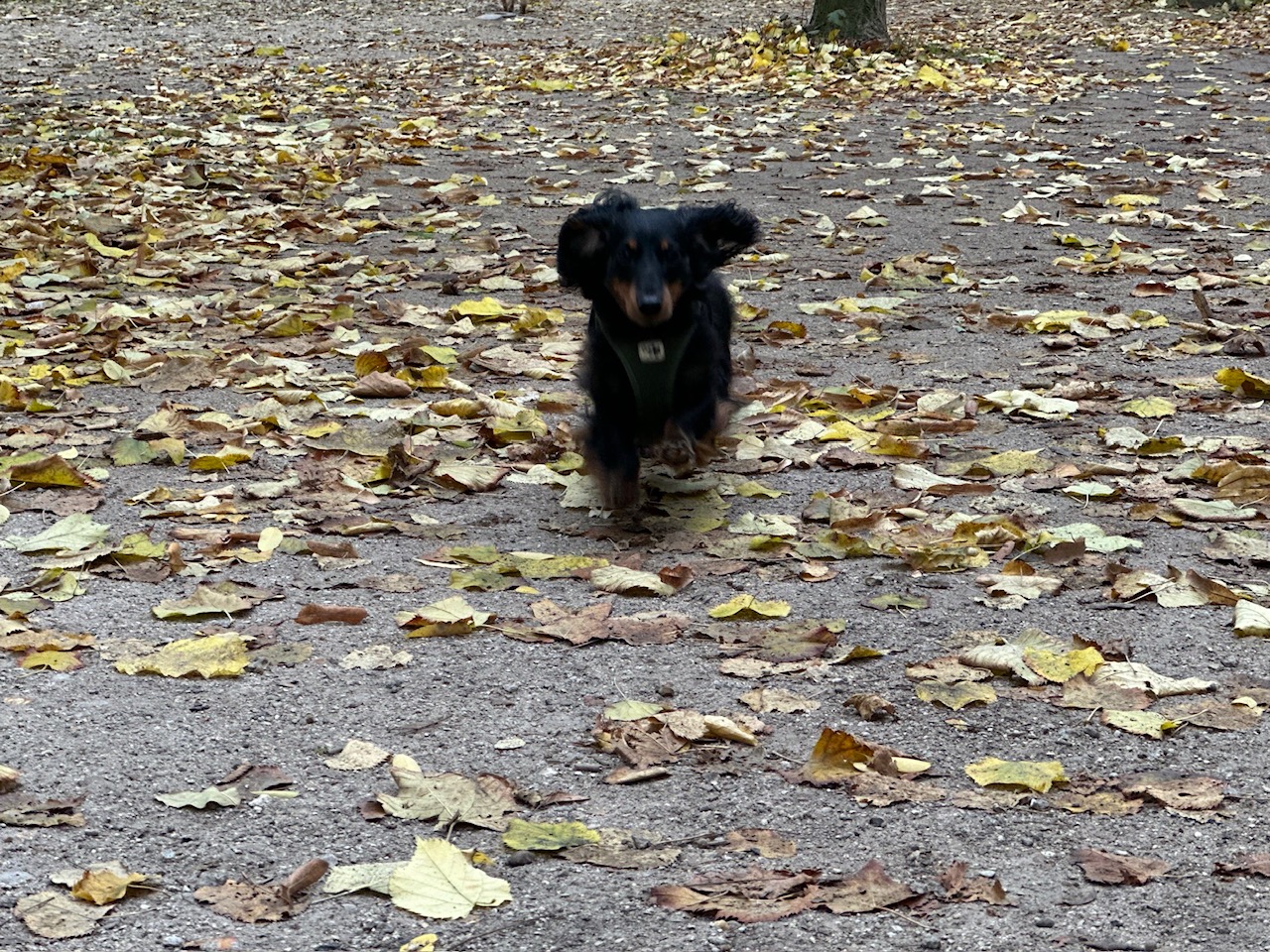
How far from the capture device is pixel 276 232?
836cm

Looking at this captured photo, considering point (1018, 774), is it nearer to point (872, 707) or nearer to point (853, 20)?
point (872, 707)

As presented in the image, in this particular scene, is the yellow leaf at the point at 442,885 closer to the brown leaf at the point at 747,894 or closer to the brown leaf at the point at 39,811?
the brown leaf at the point at 747,894

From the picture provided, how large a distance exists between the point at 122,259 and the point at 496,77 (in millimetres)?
7580

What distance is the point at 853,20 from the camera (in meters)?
14.9

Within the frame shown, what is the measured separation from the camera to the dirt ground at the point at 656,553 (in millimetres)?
2596

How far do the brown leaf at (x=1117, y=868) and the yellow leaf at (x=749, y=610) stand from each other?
1178 mm

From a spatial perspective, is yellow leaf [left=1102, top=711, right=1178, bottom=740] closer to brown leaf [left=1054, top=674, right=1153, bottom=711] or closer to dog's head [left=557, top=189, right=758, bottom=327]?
brown leaf [left=1054, top=674, right=1153, bottom=711]

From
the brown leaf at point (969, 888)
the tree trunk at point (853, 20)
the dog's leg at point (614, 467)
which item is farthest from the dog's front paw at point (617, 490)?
the tree trunk at point (853, 20)

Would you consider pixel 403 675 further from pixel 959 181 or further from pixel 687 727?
pixel 959 181

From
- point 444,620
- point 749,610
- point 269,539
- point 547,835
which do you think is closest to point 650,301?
point 749,610

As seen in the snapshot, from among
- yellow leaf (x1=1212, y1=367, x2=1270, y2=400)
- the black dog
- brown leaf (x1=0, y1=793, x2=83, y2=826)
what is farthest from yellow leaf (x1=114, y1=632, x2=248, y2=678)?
yellow leaf (x1=1212, y1=367, x2=1270, y2=400)

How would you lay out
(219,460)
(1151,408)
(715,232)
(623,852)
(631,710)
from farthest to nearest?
(1151,408) → (219,460) → (715,232) → (631,710) → (623,852)

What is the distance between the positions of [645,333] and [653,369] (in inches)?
4.1

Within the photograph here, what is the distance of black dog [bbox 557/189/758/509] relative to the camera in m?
4.38
